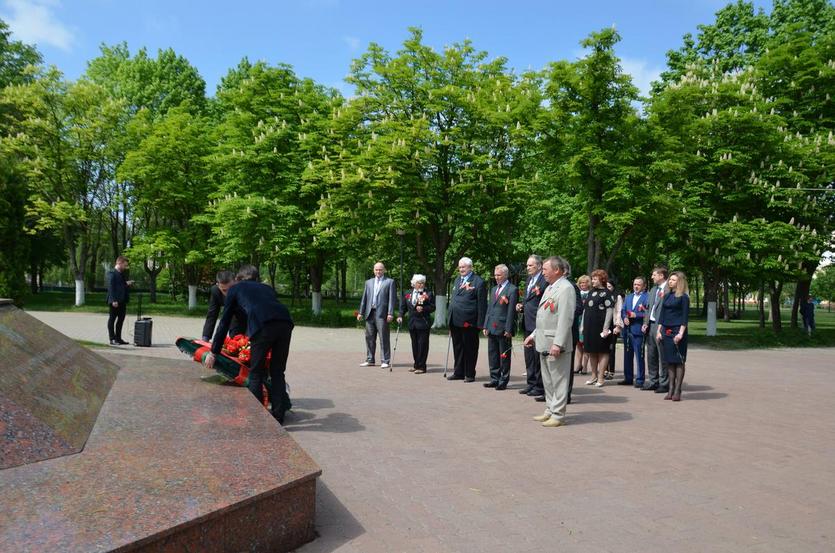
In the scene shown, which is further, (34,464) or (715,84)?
(715,84)

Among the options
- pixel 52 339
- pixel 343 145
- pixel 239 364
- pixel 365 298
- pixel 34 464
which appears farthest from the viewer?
pixel 343 145

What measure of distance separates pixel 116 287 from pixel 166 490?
39.5 ft

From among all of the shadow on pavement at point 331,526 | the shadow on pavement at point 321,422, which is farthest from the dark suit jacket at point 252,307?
the shadow on pavement at point 331,526

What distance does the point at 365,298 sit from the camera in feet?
40.8

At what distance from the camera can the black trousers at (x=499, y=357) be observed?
33.8 ft

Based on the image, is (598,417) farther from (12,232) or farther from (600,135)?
(12,232)

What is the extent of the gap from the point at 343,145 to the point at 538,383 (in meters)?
19.2

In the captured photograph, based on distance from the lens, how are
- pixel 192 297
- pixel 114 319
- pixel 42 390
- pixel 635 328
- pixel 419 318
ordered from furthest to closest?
pixel 192 297, pixel 114 319, pixel 419 318, pixel 635 328, pixel 42 390

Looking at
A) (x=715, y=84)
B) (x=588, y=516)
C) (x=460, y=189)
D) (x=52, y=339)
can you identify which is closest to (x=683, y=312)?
(x=588, y=516)

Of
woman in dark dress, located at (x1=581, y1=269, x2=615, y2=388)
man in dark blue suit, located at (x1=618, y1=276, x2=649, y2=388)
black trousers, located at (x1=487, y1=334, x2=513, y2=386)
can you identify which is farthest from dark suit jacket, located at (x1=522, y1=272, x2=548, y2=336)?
man in dark blue suit, located at (x1=618, y1=276, x2=649, y2=388)

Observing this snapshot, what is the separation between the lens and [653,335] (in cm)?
1032

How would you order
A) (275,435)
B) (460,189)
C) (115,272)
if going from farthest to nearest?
(460,189)
(115,272)
(275,435)

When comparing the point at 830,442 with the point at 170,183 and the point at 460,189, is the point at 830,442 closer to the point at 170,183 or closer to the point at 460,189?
the point at 460,189

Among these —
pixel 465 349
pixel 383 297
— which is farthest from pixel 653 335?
pixel 383 297
